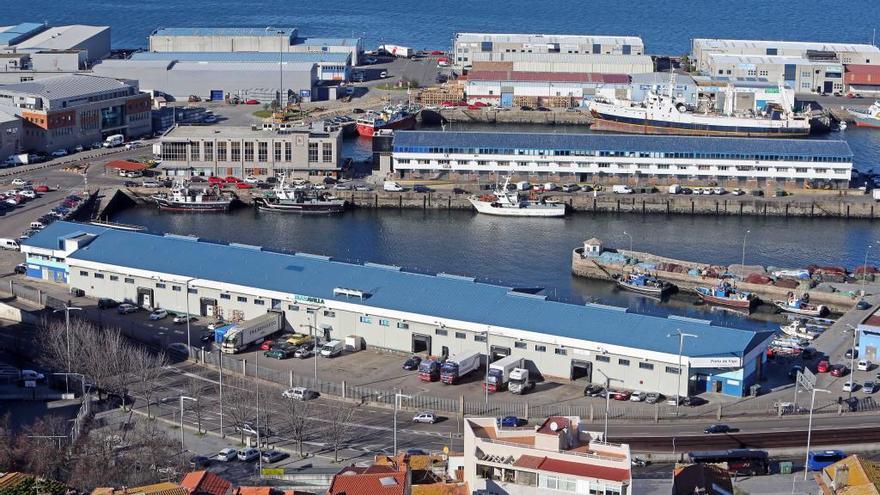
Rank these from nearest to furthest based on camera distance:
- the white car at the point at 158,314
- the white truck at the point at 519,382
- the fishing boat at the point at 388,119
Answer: the white truck at the point at 519,382
the white car at the point at 158,314
the fishing boat at the point at 388,119

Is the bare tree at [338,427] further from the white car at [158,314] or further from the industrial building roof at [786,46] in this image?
the industrial building roof at [786,46]

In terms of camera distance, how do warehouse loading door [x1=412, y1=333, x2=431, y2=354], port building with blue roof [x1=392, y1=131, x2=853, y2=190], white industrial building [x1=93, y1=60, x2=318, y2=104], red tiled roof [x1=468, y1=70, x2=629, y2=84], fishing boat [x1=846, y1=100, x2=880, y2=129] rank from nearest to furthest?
warehouse loading door [x1=412, y1=333, x2=431, y2=354], port building with blue roof [x1=392, y1=131, x2=853, y2=190], fishing boat [x1=846, y1=100, x2=880, y2=129], white industrial building [x1=93, y1=60, x2=318, y2=104], red tiled roof [x1=468, y1=70, x2=629, y2=84]

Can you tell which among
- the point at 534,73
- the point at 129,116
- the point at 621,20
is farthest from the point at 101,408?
the point at 621,20

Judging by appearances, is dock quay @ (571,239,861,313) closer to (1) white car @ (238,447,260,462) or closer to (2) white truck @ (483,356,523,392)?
(2) white truck @ (483,356,523,392)

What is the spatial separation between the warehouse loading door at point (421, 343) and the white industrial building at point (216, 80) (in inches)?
786

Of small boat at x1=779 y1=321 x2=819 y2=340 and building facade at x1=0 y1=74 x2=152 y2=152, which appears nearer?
small boat at x1=779 y1=321 x2=819 y2=340

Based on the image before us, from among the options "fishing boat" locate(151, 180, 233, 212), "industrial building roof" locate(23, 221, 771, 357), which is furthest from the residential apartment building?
"fishing boat" locate(151, 180, 233, 212)

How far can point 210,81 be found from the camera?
127ft

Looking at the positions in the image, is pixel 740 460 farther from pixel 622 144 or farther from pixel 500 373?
pixel 622 144

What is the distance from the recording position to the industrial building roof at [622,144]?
Result: 98.6 ft

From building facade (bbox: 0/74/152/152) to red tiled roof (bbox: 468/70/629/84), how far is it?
32.3 feet

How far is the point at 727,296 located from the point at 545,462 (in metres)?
10.8

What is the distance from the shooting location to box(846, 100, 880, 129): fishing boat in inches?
1483

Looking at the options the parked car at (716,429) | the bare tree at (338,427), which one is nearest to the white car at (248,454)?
the bare tree at (338,427)
